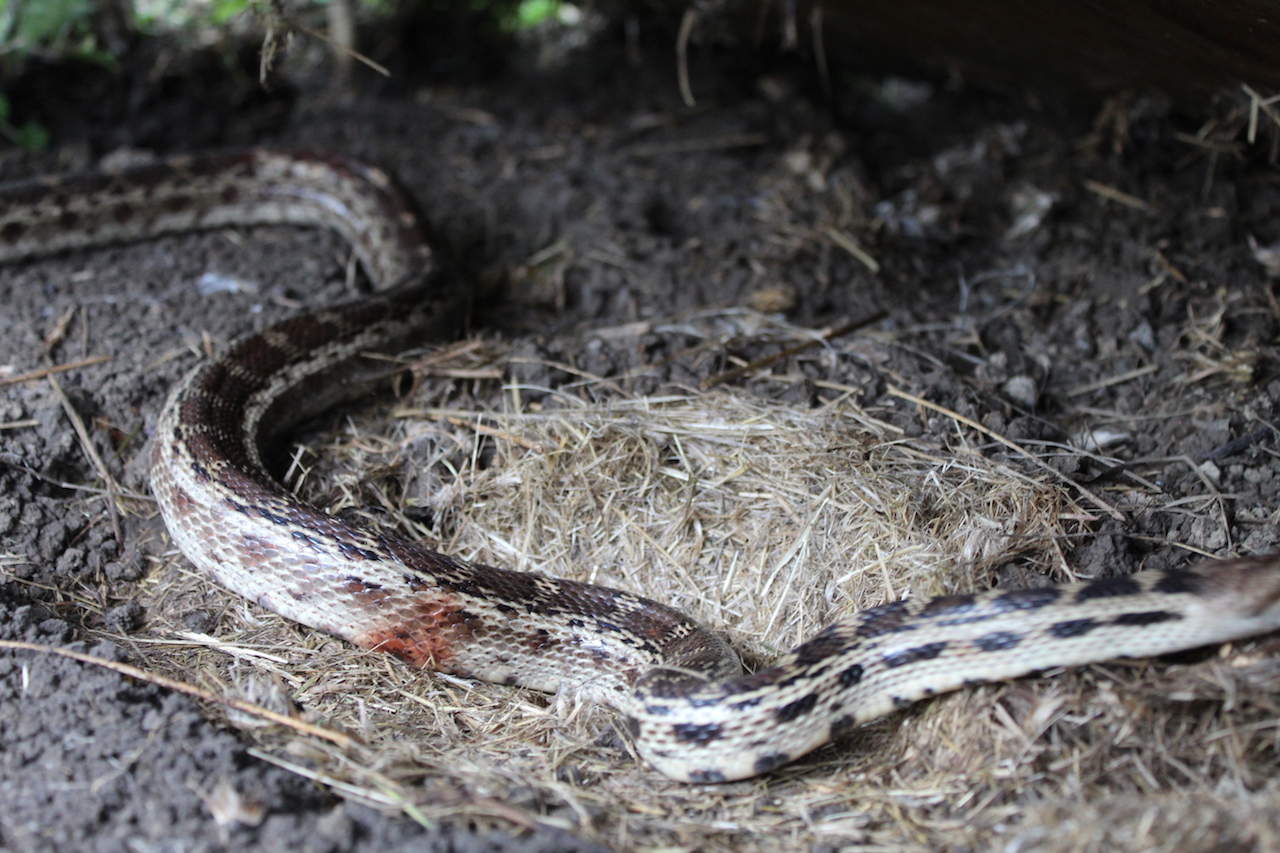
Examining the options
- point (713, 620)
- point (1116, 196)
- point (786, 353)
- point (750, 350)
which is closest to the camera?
point (713, 620)

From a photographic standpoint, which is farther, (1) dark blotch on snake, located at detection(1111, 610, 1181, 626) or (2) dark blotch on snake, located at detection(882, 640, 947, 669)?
(2) dark blotch on snake, located at detection(882, 640, 947, 669)

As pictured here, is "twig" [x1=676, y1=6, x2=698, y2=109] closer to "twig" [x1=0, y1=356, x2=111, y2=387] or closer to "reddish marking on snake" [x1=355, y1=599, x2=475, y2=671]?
"reddish marking on snake" [x1=355, y1=599, x2=475, y2=671]

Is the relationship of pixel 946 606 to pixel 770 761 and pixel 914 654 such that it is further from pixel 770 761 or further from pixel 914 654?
pixel 770 761

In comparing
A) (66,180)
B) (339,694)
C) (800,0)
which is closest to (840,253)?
(800,0)

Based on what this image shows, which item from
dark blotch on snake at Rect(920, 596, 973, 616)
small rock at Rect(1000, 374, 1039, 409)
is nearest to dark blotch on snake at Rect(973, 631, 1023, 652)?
dark blotch on snake at Rect(920, 596, 973, 616)

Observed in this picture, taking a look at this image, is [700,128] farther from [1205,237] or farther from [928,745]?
[928,745]

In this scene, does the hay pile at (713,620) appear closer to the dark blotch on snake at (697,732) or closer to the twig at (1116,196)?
the dark blotch on snake at (697,732)

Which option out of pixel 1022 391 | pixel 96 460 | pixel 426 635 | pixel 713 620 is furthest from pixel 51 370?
pixel 1022 391
